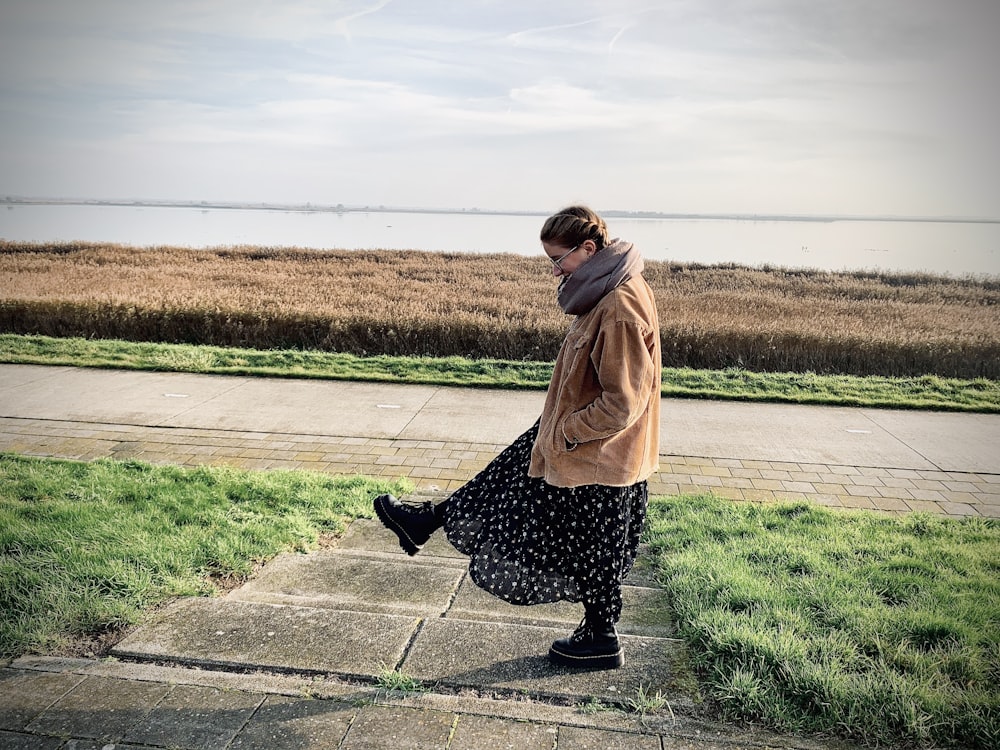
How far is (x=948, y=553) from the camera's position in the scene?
401cm

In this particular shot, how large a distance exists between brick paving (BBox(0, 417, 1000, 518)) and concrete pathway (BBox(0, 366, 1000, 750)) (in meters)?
0.02

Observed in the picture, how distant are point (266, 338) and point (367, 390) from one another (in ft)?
13.2

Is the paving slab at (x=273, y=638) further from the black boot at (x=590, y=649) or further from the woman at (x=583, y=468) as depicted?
the black boot at (x=590, y=649)

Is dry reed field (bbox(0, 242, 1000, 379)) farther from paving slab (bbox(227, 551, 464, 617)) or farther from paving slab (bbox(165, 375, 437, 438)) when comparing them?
paving slab (bbox(227, 551, 464, 617))

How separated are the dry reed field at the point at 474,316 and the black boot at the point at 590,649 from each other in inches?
303

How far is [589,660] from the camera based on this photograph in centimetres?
277

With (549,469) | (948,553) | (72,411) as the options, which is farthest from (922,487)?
(72,411)

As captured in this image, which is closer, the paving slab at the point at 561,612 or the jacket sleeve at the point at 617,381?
the jacket sleeve at the point at 617,381

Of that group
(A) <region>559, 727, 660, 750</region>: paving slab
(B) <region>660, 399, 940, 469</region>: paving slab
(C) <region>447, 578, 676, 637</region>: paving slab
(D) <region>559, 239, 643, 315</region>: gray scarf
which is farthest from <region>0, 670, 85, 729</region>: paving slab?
(B) <region>660, 399, 940, 469</region>: paving slab

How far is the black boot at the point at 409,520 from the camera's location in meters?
3.21

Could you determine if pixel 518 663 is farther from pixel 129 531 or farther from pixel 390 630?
pixel 129 531

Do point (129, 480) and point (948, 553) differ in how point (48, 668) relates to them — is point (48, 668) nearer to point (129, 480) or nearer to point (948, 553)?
point (129, 480)

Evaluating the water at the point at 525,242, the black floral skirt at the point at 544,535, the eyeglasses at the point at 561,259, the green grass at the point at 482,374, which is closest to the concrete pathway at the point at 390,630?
the black floral skirt at the point at 544,535

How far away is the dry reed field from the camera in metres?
10.5
